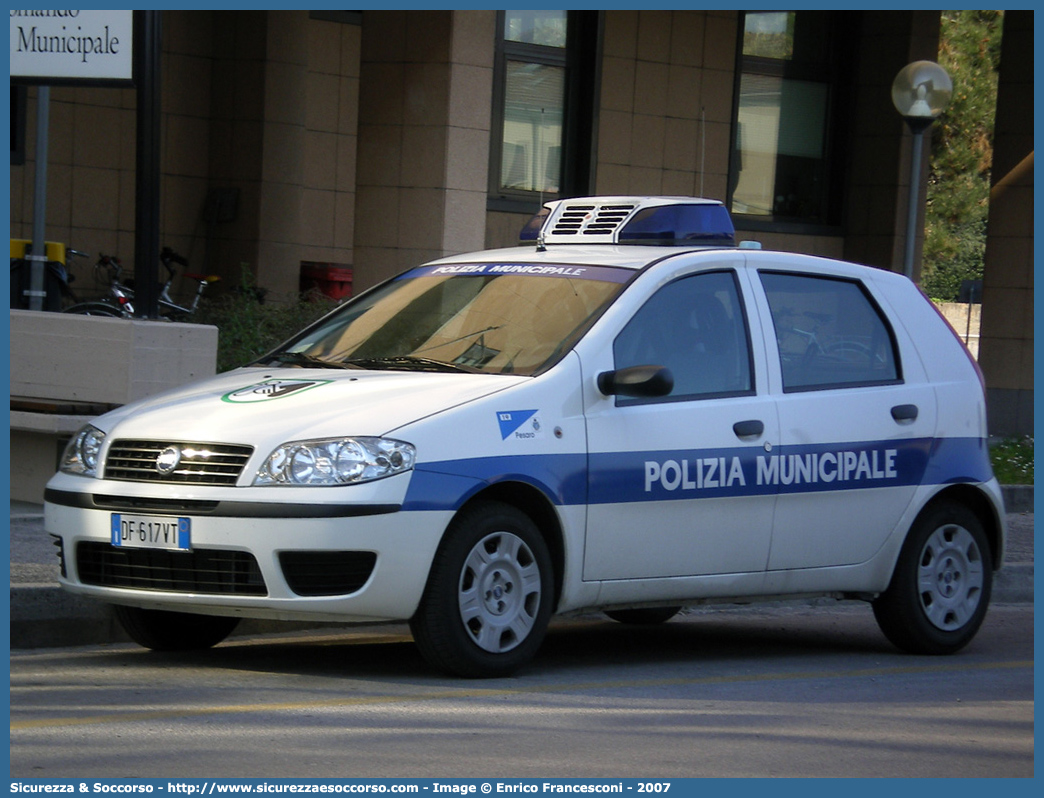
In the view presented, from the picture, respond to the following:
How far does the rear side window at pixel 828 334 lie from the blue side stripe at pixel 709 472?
331 mm

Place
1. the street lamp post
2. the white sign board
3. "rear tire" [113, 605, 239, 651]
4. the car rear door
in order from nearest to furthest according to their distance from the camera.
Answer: "rear tire" [113, 605, 239, 651] → the car rear door → the white sign board → the street lamp post

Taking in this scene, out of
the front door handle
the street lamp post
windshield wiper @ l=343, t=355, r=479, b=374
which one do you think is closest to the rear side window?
the front door handle

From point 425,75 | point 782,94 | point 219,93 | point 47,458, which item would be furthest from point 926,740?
point 782,94

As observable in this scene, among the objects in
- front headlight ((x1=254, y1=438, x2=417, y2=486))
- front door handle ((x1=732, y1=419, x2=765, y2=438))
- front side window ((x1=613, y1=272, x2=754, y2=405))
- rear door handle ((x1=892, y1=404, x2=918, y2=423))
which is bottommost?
front headlight ((x1=254, y1=438, x2=417, y2=486))

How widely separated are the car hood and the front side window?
0.69m

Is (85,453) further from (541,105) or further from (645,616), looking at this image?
(541,105)

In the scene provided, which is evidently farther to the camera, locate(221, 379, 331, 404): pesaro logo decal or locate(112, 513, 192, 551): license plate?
locate(221, 379, 331, 404): pesaro logo decal

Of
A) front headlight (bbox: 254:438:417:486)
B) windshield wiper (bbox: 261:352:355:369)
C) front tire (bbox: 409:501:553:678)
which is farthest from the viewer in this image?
windshield wiper (bbox: 261:352:355:369)

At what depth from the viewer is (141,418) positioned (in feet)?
22.3

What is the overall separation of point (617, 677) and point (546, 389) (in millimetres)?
1243

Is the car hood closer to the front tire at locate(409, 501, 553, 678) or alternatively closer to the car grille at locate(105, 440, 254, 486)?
the car grille at locate(105, 440, 254, 486)

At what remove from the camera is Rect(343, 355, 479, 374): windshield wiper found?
7.13m

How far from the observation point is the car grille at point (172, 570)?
6.46 m

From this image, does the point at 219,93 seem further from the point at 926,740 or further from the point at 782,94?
the point at 926,740
